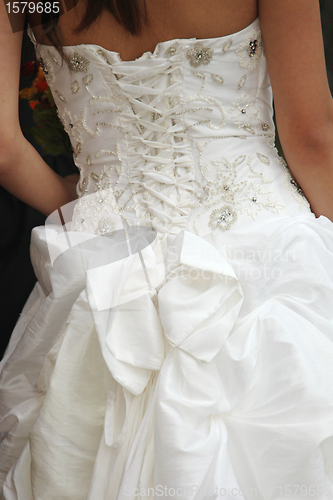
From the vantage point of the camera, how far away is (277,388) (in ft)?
1.70

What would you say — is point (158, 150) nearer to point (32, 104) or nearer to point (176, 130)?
point (176, 130)

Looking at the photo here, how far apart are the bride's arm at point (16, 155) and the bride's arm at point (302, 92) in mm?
472

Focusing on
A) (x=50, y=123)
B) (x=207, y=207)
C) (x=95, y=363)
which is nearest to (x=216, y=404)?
(x=95, y=363)

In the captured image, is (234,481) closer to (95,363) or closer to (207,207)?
(95,363)

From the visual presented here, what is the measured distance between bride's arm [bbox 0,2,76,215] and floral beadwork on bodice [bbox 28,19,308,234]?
10 cm

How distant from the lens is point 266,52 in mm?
762

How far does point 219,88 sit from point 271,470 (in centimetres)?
66

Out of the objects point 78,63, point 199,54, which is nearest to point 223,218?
point 199,54

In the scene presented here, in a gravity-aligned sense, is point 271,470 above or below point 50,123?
below

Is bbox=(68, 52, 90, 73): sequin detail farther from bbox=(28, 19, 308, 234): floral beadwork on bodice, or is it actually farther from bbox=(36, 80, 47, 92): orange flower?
bbox=(36, 80, 47, 92): orange flower

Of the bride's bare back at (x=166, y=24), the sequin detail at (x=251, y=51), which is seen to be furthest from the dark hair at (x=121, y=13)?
the sequin detail at (x=251, y=51)

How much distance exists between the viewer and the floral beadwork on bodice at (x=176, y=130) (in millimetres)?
741

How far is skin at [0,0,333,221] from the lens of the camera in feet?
2.28

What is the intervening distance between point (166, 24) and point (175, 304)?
1.67ft
